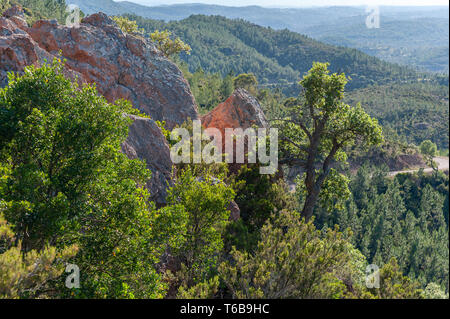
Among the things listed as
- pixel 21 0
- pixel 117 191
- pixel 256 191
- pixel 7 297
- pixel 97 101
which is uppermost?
pixel 21 0

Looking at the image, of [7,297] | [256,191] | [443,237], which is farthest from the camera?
[443,237]

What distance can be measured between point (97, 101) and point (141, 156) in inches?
308

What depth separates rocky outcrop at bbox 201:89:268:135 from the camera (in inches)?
1236

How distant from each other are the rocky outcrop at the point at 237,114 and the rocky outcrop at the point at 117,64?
2088mm

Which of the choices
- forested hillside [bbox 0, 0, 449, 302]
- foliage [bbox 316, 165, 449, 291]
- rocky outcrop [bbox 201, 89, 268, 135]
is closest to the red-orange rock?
rocky outcrop [bbox 201, 89, 268, 135]

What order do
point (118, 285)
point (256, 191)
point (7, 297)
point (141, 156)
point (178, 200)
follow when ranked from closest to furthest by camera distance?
point (7, 297) < point (118, 285) < point (178, 200) < point (141, 156) < point (256, 191)

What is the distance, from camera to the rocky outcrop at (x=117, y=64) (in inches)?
1152

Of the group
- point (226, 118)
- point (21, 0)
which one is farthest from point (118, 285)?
point (21, 0)

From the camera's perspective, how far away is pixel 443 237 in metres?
69.6

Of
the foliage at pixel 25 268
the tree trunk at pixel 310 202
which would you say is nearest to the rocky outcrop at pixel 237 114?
the tree trunk at pixel 310 202

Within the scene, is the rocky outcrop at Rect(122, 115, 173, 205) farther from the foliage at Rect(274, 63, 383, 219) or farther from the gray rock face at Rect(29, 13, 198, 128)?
the gray rock face at Rect(29, 13, 198, 128)

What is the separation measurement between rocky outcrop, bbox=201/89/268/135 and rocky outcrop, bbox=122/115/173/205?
38.2 ft

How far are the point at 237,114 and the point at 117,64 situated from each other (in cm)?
1144
